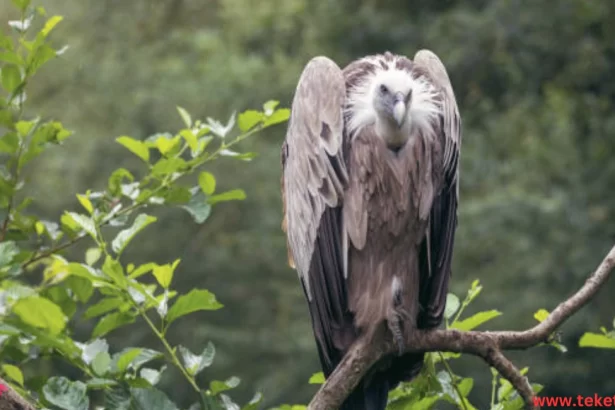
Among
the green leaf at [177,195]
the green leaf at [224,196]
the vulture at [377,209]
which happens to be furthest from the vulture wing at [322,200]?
the green leaf at [177,195]

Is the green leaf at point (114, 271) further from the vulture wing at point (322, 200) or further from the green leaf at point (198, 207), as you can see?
the vulture wing at point (322, 200)

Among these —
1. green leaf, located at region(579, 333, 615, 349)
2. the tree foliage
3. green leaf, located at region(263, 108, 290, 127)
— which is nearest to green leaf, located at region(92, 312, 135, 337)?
the tree foliage

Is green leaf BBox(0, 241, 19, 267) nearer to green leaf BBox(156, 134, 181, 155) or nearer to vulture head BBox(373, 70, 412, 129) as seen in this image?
green leaf BBox(156, 134, 181, 155)

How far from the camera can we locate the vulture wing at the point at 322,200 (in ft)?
13.4

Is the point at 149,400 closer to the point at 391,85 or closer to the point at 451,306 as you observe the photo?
the point at 451,306

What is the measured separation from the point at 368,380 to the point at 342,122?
834 mm

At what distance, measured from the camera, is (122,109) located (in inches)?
690

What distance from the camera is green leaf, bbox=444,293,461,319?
3863mm

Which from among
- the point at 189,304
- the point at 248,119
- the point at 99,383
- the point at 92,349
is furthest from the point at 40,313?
the point at 248,119

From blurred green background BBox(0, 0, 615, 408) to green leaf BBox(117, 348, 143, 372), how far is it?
966 centimetres

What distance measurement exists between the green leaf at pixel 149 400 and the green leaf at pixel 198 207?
0.75 metres

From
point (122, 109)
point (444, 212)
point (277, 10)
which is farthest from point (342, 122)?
point (277, 10)

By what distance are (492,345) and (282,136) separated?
14.1 metres

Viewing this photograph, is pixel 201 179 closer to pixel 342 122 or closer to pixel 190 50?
pixel 342 122
